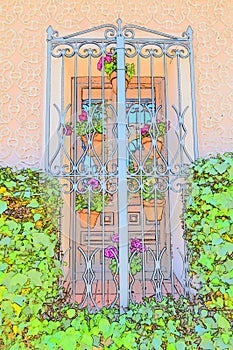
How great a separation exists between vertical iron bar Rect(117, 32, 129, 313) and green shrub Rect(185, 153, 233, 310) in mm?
432

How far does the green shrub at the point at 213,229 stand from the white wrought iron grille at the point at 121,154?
0.33m

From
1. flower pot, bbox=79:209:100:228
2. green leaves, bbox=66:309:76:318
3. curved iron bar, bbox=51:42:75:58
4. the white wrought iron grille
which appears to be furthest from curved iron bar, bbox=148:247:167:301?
curved iron bar, bbox=51:42:75:58

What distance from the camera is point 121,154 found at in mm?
2410

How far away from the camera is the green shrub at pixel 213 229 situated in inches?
76.0

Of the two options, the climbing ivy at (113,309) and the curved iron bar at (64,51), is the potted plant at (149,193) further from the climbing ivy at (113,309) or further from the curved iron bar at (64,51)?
the curved iron bar at (64,51)

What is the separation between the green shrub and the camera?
193cm

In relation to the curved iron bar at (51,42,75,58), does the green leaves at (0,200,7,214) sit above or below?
below

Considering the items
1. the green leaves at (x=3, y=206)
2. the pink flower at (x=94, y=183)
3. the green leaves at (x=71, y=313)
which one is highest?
the pink flower at (x=94, y=183)

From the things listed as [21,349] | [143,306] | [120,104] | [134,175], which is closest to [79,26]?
[120,104]

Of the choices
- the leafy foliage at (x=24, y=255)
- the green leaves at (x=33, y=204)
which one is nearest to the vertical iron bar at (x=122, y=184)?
the leafy foliage at (x=24, y=255)

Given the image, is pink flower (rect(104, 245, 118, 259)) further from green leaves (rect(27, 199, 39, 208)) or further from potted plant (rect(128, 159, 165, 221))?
green leaves (rect(27, 199, 39, 208))

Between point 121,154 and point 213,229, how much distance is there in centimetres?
80

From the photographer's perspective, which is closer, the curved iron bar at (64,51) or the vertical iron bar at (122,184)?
the vertical iron bar at (122,184)

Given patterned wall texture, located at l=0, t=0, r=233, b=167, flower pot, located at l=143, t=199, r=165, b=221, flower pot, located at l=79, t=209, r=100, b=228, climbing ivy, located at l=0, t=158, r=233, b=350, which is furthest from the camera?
flower pot, located at l=143, t=199, r=165, b=221
